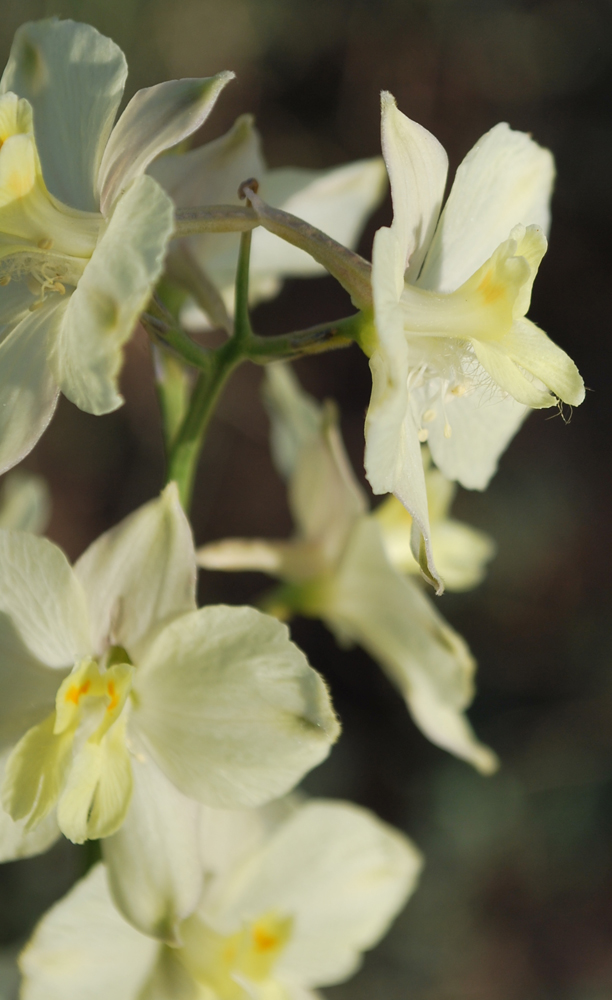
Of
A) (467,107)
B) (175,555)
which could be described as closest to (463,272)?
(175,555)

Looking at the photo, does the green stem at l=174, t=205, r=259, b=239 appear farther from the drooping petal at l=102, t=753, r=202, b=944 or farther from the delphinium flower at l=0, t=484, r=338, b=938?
the drooping petal at l=102, t=753, r=202, b=944

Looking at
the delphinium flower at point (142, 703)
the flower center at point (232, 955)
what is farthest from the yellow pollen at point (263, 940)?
the delphinium flower at point (142, 703)

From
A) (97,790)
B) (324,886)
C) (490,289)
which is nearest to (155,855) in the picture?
(97,790)

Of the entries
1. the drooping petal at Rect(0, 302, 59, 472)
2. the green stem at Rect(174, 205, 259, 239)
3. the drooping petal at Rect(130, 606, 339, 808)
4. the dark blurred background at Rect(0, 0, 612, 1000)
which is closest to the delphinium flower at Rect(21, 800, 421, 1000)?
the drooping petal at Rect(130, 606, 339, 808)

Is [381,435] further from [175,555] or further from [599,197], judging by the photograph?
[599,197]

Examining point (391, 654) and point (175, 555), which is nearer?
point (175, 555)
